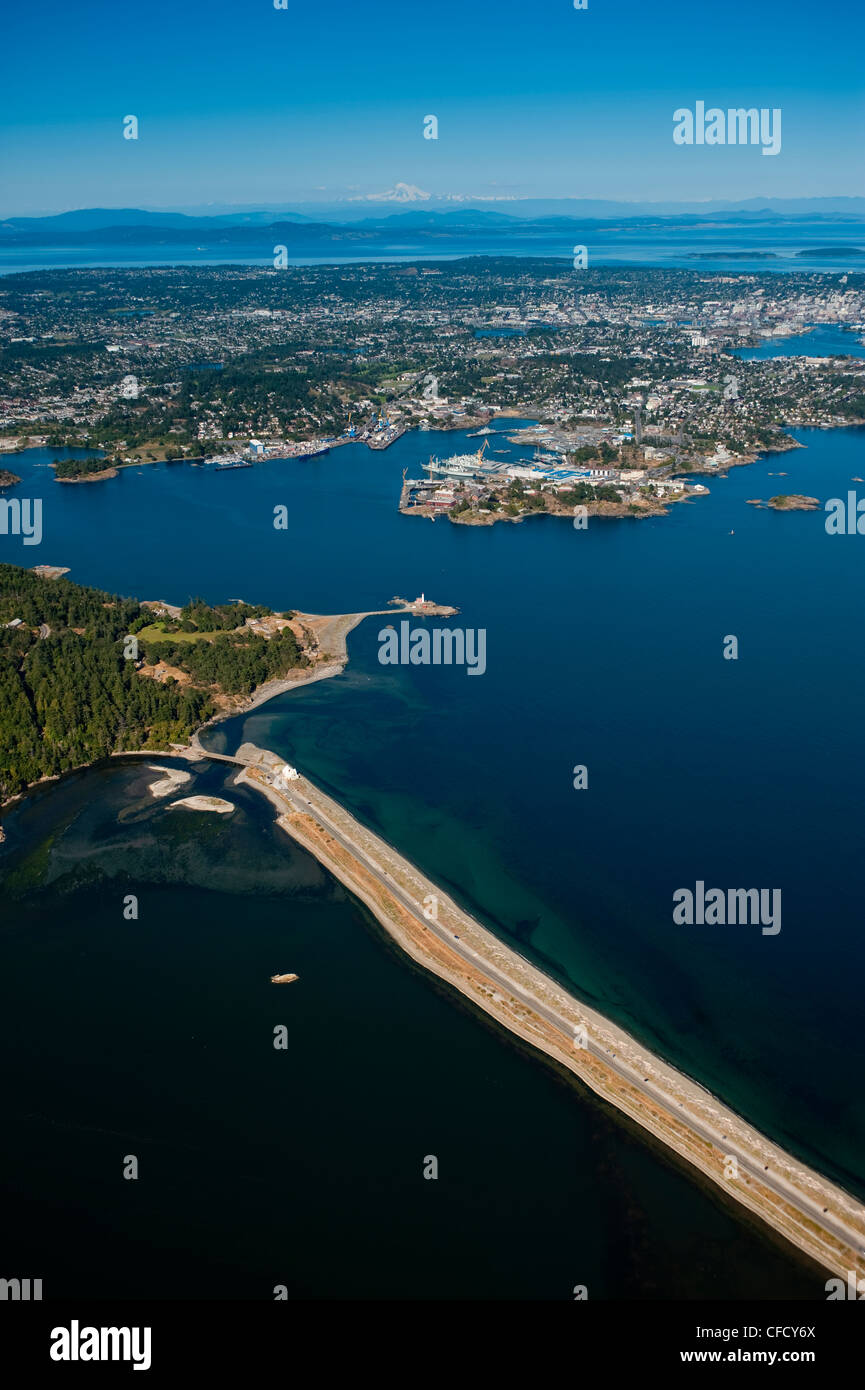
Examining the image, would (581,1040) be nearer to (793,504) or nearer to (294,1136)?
(294,1136)

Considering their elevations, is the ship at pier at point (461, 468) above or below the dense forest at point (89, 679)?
above

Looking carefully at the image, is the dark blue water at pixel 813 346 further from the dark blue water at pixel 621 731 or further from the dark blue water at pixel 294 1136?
the dark blue water at pixel 294 1136

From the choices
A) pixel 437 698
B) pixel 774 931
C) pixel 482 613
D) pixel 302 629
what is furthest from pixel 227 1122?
pixel 482 613

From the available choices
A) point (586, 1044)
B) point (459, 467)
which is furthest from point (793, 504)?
point (586, 1044)

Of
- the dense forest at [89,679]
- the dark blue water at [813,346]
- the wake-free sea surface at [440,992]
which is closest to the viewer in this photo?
the wake-free sea surface at [440,992]

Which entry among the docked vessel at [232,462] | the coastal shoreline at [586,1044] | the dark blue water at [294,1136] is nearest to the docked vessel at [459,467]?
the docked vessel at [232,462]

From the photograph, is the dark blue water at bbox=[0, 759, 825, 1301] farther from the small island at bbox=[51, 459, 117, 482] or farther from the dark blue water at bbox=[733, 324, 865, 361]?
the dark blue water at bbox=[733, 324, 865, 361]
